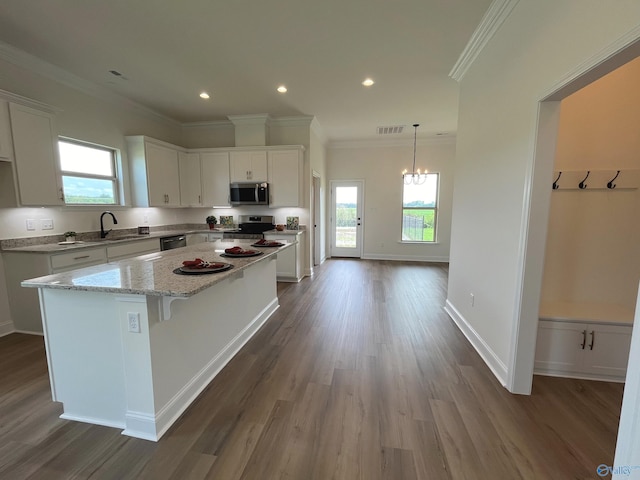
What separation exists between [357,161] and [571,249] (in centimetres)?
528

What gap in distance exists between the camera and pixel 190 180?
5281 mm

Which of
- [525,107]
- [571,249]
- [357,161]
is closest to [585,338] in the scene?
[571,249]

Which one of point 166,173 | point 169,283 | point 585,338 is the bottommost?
point 585,338

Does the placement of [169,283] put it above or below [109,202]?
below

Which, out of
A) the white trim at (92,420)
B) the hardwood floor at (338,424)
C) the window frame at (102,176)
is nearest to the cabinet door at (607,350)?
the hardwood floor at (338,424)

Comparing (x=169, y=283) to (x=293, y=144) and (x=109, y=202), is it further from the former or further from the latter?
(x=293, y=144)

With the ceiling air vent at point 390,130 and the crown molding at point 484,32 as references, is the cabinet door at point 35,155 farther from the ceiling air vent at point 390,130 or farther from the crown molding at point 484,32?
the ceiling air vent at point 390,130

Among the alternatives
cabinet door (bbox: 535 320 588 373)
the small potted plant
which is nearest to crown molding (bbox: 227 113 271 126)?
the small potted plant

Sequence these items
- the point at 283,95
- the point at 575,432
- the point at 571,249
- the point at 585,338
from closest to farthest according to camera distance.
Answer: the point at 575,432
the point at 585,338
the point at 571,249
the point at 283,95

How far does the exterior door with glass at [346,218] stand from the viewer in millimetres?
7164

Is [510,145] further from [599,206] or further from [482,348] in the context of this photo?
[482,348]

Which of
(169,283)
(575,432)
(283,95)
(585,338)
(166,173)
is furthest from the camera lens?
(166,173)

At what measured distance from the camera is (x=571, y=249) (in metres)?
2.32

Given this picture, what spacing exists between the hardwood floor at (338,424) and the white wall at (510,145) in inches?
14.4
